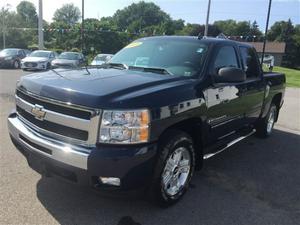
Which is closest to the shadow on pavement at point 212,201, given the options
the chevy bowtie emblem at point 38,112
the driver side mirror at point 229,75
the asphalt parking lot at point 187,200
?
the asphalt parking lot at point 187,200

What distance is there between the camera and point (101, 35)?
5956 cm

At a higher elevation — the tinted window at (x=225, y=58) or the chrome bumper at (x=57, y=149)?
the tinted window at (x=225, y=58)

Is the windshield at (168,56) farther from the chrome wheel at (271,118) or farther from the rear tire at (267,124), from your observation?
the chrome wheel at (271,118)

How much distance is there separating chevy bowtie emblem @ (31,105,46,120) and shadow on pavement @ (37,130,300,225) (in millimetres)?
925

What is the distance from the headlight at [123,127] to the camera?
3.21 meters

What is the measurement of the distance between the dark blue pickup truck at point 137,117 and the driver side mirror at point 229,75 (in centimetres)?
1

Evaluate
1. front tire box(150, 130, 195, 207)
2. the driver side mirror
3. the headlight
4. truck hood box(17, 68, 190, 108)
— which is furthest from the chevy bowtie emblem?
the driver side mirror

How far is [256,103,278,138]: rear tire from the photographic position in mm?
6972

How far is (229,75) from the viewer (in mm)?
4348

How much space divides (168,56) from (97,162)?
2.08m

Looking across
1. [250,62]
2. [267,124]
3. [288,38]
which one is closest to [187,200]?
[250,62]

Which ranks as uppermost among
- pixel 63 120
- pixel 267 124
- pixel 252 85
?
pixel 252 85

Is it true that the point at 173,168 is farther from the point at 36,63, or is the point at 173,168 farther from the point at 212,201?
the point at 36,63

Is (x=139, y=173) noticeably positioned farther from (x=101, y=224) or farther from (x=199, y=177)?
(x=199, y=177)
